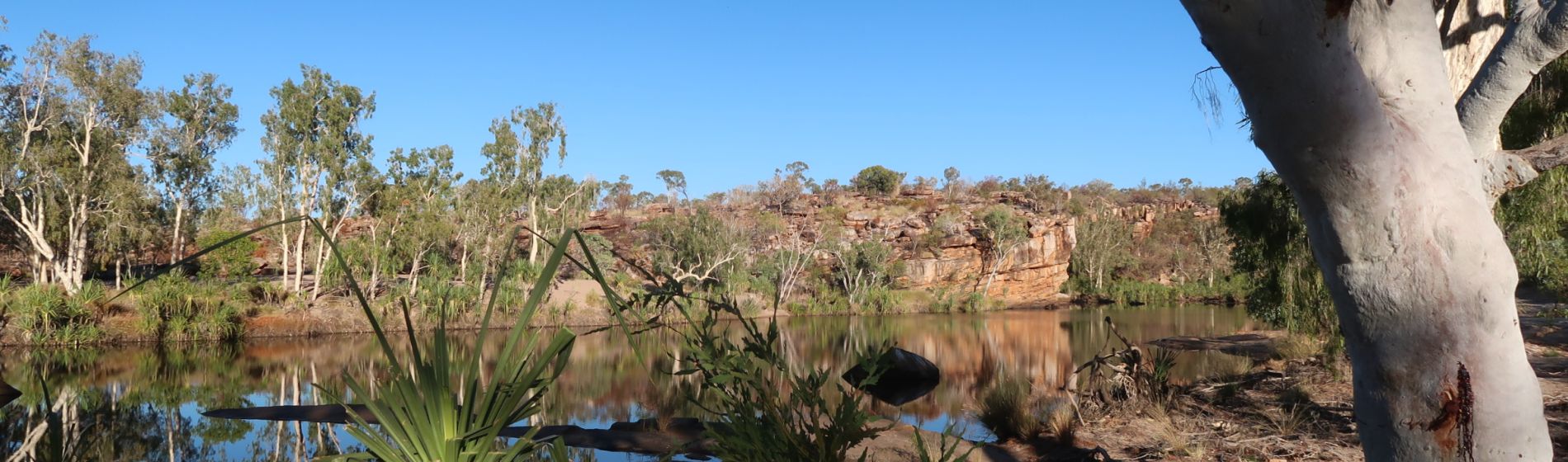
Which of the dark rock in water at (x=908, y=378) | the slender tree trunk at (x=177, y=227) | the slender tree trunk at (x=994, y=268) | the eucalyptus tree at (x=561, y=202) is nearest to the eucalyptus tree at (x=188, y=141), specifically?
the slender tree trunk at (x=177, y=227)

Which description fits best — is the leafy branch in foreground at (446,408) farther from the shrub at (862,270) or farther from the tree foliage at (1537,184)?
the shrub at (862,270)

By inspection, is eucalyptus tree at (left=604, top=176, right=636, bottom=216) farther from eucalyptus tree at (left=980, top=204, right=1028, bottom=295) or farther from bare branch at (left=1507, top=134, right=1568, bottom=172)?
bare branch at (left=1507, top=134, right=1568, bottom=172)

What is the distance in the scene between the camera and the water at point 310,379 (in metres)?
8.45

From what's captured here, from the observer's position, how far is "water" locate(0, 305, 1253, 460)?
27.7 ft

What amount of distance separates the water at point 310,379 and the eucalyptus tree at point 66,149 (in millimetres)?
5181

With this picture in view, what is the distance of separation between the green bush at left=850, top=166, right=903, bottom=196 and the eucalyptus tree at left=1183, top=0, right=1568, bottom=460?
61215mm

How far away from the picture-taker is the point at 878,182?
64.9m

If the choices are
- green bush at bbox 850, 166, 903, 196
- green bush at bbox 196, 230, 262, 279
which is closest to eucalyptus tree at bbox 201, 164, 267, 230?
green bush at bbox 196, 230, 262, 279

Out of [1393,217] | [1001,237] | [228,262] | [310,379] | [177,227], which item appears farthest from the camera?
[1001,237]

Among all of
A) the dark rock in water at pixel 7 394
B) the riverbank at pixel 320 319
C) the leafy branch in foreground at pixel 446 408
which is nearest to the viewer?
the leafy branch in foreground at pixel 446 408

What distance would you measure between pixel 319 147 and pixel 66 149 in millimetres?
5323

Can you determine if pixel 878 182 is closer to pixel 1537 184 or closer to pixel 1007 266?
pixel 1007 266

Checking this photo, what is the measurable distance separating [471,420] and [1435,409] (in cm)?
202

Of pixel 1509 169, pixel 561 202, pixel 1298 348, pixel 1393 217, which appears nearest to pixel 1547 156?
pixel 1509 169
